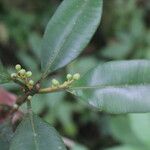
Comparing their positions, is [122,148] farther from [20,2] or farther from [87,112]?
[20,2]

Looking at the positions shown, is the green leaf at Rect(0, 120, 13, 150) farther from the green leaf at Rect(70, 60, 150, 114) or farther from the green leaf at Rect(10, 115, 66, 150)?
the green leaf at Rect(70, 60, 150, 114)

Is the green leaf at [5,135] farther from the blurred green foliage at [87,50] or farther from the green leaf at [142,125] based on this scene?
the blurred green foliage at [87,50]

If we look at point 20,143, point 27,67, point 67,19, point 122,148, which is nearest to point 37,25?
point 27,67

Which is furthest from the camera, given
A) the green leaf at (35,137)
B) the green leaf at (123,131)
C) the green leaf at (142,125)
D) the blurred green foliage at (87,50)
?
the blurred green foliage at (87,50)

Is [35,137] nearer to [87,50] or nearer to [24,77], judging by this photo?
[24,77]

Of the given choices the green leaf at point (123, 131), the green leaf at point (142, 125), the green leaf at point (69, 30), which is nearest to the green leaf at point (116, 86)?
the green leaf at point (69, 30)

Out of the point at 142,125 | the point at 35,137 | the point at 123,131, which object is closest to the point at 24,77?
the point at 35,137
